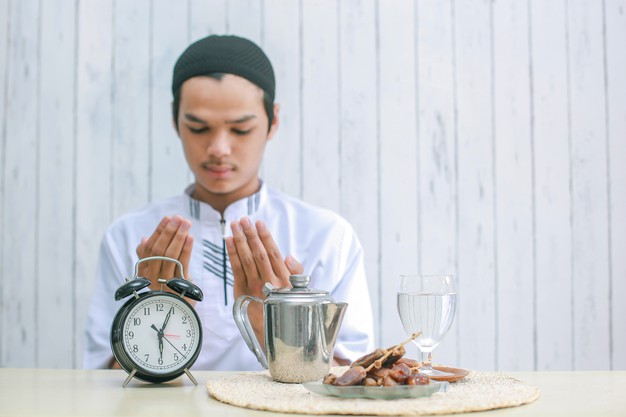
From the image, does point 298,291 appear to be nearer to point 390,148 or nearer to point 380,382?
point 380,382

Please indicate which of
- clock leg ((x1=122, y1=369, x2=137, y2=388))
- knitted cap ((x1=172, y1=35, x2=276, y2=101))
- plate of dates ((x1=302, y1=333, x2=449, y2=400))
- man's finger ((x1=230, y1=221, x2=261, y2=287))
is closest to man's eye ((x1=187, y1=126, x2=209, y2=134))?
knitted cap ((x1=172, y1=35, x2=276, y2=101))

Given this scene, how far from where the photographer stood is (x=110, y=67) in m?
2.31

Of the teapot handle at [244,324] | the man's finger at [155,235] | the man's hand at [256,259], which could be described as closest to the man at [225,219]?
the man's hand at [256,259]

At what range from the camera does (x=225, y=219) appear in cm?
193

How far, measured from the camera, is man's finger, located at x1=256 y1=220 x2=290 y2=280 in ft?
4.97

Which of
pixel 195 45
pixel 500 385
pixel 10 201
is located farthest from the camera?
pixel 10 201

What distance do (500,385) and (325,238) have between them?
935mm

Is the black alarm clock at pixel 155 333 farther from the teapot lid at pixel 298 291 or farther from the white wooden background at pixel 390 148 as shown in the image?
the white wooden background at pixel 390 148

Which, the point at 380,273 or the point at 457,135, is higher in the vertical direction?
the point at 457,135

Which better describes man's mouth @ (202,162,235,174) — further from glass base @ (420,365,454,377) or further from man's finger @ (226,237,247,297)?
glass base @ (420,365,454,377)

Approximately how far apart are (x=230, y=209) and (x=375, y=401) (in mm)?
1066

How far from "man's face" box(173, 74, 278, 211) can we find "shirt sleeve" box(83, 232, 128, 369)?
0.97 ft

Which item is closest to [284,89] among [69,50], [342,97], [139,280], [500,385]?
[342,97]

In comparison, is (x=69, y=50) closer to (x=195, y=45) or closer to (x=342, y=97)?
(x=195, y=45)
